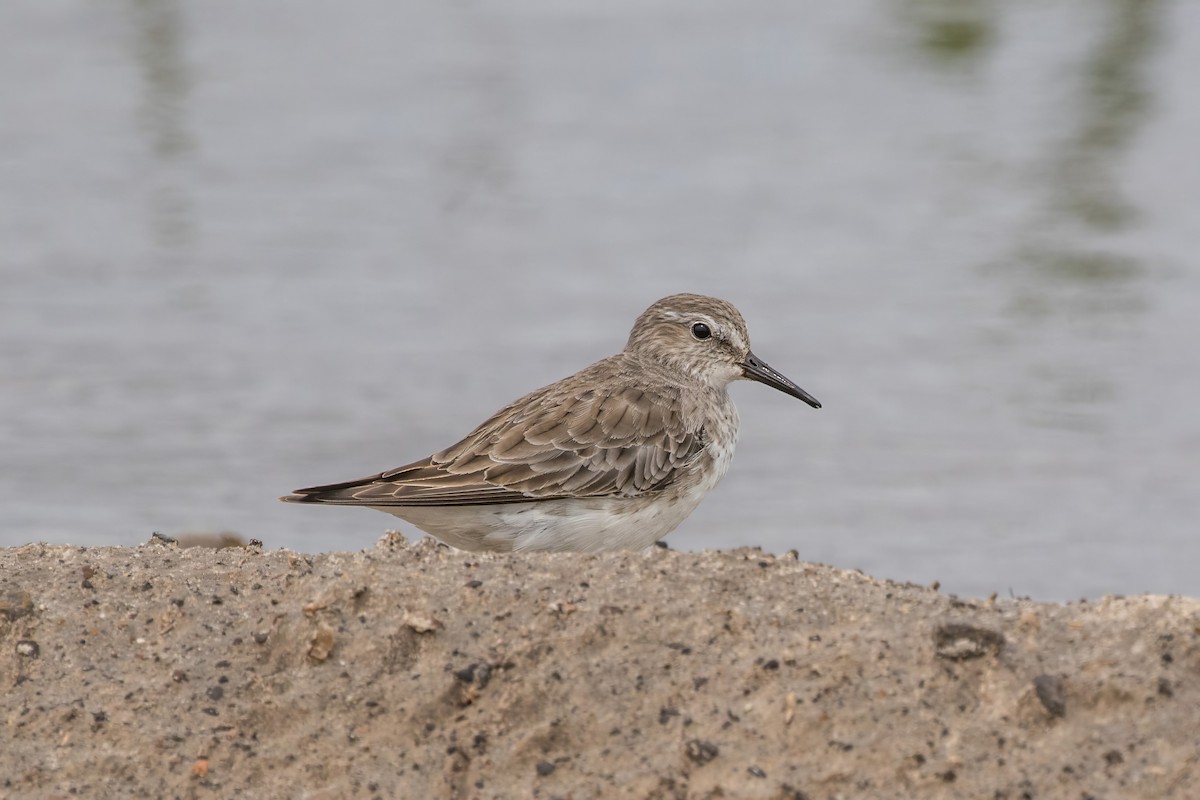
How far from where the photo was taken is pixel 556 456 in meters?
7.11

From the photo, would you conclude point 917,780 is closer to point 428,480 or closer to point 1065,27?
point 428,480

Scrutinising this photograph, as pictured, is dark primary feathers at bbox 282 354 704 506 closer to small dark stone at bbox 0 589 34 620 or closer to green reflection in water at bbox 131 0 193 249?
small dark stone at bbox 0 589 34 620

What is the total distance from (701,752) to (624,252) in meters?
9.44

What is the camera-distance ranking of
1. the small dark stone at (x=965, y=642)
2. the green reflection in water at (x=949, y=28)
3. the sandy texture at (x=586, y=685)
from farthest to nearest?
the green reflection in water at (x=949, y=28)
the small dark stone at (x=965, y=642)
the sandy texture at (x=586, y=685)

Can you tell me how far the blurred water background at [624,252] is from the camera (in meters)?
10.4

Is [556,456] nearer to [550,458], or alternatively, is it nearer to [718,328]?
[550,458]

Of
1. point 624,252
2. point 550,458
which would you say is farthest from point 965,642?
point 624,252

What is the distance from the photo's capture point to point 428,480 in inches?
273

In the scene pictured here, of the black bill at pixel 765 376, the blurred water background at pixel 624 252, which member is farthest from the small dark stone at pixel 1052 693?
the blurred water background at pixel 624 252

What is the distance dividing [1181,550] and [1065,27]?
10.4 meters

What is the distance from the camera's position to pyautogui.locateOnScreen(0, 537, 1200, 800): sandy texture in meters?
4.62

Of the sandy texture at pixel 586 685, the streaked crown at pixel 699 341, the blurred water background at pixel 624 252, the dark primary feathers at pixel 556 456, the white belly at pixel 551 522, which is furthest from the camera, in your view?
the blurred water background at pixel 624 252

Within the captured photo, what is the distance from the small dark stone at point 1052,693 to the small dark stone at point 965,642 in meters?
0.16

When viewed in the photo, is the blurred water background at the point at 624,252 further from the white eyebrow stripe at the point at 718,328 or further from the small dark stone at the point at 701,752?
the small dark stone at the point at 701,752
